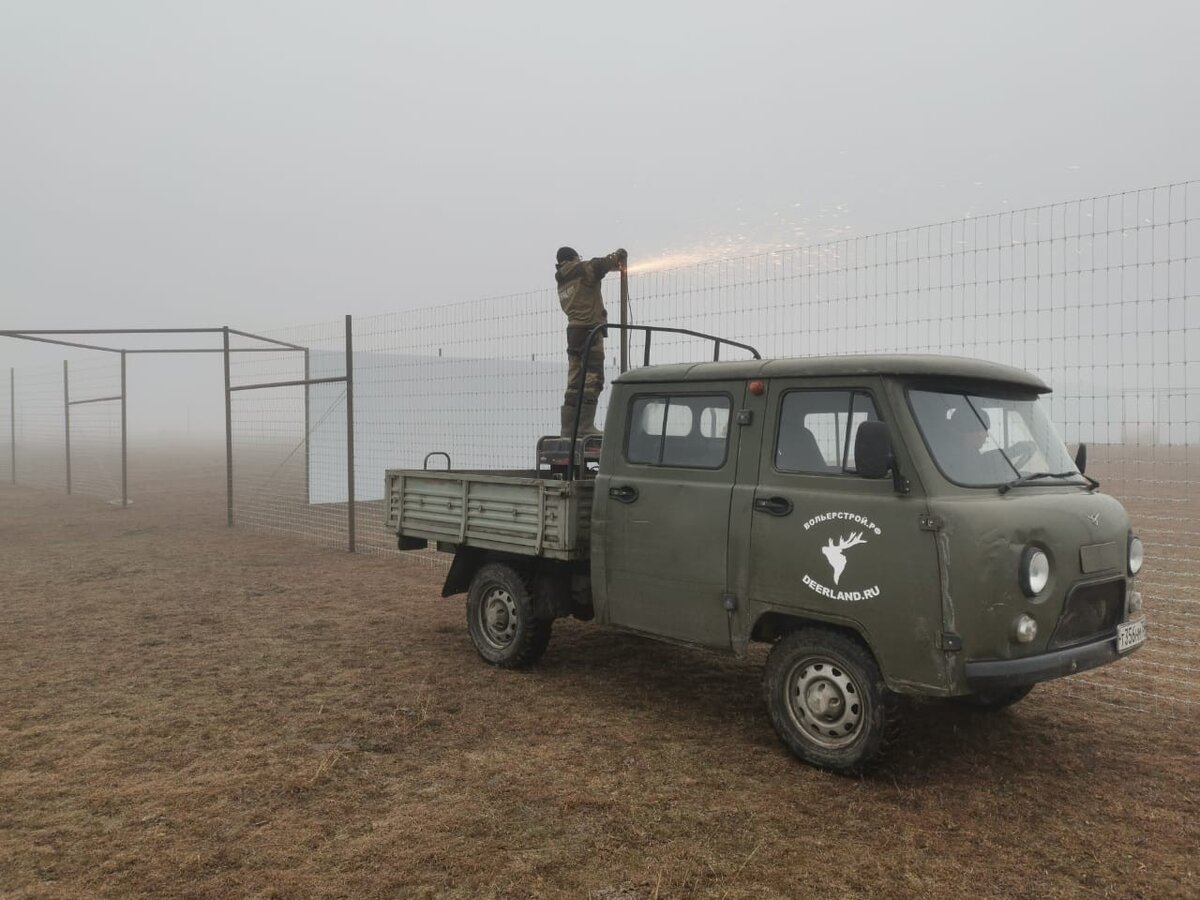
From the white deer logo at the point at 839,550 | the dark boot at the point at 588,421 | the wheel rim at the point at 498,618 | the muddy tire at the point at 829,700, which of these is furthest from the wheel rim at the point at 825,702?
the dark boot at the point at 588,421

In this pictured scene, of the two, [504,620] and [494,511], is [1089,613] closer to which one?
[494,511]

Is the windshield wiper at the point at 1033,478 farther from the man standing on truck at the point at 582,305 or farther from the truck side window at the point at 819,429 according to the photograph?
the man standing on truck at the point at 582,305

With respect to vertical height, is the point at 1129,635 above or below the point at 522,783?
above

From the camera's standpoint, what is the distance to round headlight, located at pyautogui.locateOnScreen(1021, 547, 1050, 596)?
4035 millimetres

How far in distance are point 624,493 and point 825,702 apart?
184cm

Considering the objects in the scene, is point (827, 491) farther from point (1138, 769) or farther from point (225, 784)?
point (225, 784)

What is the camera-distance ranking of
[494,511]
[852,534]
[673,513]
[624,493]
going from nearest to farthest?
[852,534]
[673,513]
[624,493]
[494,511]

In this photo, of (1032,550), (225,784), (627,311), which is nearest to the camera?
(1032,550)

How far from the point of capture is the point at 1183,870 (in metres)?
3.62

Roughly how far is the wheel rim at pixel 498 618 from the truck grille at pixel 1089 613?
3.81m

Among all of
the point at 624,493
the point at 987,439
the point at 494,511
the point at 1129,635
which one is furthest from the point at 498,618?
the point at 1129,635

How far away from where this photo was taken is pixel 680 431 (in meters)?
5.40

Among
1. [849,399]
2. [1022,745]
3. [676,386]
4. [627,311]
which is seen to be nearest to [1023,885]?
[1022,745]

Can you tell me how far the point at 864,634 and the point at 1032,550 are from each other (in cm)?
92
